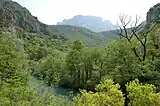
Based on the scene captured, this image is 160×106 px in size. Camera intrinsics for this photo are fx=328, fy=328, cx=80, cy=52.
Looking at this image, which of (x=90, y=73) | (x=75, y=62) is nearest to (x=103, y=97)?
(x=90, y=73)

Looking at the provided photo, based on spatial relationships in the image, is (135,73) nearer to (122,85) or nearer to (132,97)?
(122,85)

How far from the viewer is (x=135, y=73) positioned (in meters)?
41.1

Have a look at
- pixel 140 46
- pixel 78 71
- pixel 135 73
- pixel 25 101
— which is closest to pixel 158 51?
pixel 140 46

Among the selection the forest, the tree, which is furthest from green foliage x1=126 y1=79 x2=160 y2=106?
the tree

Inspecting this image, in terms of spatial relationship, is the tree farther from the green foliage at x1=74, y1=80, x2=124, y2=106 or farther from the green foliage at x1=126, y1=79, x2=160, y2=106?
the green foliage at x1=126, y1=79, x2=160, y2=106

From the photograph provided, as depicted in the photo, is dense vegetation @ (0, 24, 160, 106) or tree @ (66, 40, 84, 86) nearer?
dense vegetation @ (0, 24, 160, 106)

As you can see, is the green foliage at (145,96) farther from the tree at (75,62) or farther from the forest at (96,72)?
the tree at (75,62)

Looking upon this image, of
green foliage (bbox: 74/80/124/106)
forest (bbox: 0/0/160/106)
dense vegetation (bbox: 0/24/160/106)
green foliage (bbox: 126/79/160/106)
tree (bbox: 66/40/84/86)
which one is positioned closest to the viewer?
forest (bbox: 0/0/160/106)

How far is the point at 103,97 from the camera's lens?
2381 cm

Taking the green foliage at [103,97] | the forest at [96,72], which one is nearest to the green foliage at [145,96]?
the forest at [96,72]

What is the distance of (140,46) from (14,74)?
92.5ft

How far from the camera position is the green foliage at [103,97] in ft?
71.6

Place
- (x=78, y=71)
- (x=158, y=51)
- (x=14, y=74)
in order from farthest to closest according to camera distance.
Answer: (x=78, y=71) < (x=158, y=51) < (x=14, y=74)

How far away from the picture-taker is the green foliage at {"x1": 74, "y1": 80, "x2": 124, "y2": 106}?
71.6 feet
